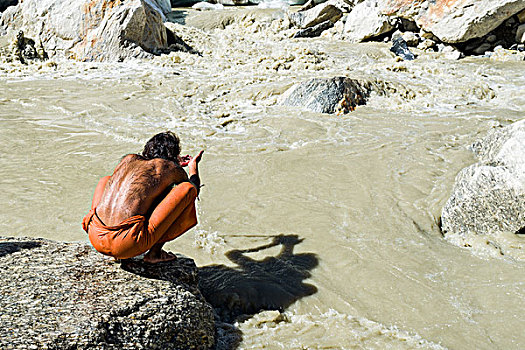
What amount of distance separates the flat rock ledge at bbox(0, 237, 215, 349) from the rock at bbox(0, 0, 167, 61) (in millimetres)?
9636

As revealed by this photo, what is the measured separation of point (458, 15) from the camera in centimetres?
1063

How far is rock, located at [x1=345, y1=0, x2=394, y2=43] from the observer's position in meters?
12.1

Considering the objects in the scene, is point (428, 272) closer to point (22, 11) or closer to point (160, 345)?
point (160, 345)

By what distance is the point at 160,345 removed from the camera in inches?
79.9

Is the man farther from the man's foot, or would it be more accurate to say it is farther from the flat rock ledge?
the flat rock ledge

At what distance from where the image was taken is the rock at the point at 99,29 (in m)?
11.1

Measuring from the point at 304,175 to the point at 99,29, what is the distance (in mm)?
9010

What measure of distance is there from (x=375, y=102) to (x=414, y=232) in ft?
15.0

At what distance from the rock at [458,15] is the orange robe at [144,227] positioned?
1056cm

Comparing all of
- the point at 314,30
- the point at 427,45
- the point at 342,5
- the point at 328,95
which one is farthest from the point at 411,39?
the point at 328,95

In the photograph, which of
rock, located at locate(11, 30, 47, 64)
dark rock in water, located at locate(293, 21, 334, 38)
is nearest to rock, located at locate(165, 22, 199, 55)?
rock, located at locate(11, 30, 47, 64)

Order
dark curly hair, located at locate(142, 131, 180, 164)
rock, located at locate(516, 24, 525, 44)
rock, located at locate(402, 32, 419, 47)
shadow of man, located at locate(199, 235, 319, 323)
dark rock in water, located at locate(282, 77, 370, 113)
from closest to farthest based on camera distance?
dark curly hair, located at locate(142, 131, 180, 164)
shadow of man, located at locate(199, 235, 319, 323)
dark rock in water, located at locate(282, 77, 370, 113)
rock, located at locate(516, 24, 525, 44)
rock, located at locate(402, 32, 419, 47)

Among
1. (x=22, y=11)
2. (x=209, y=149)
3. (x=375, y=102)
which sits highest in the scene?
(x=22, y=11)

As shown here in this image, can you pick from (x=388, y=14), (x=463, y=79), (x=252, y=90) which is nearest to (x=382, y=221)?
(x=252, y=90)
